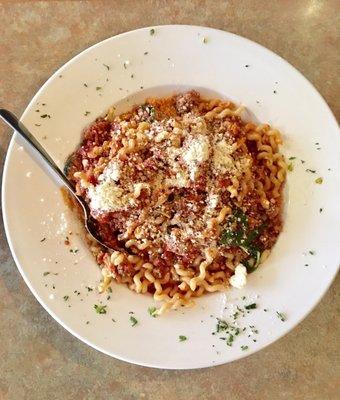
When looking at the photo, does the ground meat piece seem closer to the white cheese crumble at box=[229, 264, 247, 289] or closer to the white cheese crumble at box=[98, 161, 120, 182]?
the white cheese crumble at box=[98, 161, 120, 182]

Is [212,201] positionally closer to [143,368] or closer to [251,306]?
[251,306]

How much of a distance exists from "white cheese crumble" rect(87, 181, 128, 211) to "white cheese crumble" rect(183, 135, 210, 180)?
0.35 m

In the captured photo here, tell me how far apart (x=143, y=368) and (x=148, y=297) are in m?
0.67

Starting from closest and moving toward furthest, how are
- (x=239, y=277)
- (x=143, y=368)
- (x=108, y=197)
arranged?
1. (x=108, y=197)
2. (x=239, y=277)
3. (x=143, y=368)

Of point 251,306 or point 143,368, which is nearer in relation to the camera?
point 251,306

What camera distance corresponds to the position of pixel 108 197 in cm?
279

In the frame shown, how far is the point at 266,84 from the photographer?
2.96 meters

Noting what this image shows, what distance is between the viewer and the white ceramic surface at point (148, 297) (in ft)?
9.48

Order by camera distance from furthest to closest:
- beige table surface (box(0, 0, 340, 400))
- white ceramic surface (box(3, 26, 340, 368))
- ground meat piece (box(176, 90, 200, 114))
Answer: beige table surface (box(0, 0, 340, 400)) < ground meat piece (box(176, 90, 200, 114)) < white ceramic surface (box(3, 26, 340, 368))

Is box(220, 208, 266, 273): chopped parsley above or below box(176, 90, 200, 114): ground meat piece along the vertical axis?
below

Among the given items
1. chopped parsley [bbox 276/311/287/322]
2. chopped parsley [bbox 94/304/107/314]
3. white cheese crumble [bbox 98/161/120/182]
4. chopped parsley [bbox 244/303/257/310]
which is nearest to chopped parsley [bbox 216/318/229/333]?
chopped parsley [bbox 244/303/257/310]

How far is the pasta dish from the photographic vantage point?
2857mm

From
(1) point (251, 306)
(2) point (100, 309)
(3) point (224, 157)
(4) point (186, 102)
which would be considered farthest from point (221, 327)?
(4) point (186, 102)

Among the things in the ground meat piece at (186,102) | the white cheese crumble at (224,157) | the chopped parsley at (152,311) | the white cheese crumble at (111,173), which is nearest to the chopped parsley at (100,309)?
the chopped parsley at (152,311)
